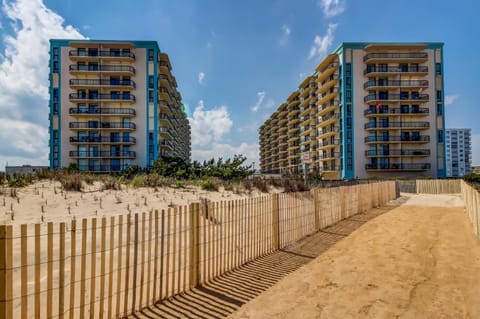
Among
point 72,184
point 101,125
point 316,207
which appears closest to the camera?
point 316,207

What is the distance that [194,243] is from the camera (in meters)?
4.70

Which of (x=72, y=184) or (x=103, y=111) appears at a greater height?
(x=103, y=111)

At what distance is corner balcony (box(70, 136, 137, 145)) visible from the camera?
43500 mm

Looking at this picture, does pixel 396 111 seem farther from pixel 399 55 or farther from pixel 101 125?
pixel 101 125

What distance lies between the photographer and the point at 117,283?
3625 millimetres

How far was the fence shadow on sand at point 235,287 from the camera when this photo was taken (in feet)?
12.6

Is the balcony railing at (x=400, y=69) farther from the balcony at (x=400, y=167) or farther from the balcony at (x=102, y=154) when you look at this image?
the balcony at (x=102, y=154)

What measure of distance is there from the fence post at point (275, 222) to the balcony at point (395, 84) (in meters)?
45.9

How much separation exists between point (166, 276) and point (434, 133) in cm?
5377

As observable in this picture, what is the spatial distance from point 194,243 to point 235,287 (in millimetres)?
1067

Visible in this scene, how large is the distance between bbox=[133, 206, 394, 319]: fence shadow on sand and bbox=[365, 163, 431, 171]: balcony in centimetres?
4149

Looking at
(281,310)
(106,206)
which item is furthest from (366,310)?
(106,206)

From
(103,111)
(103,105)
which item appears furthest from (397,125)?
(103,105)

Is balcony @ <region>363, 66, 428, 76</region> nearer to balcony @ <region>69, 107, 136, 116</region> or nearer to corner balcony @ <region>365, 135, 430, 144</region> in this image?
corner balcony @ <region>365, 135, 430, 144</region>
